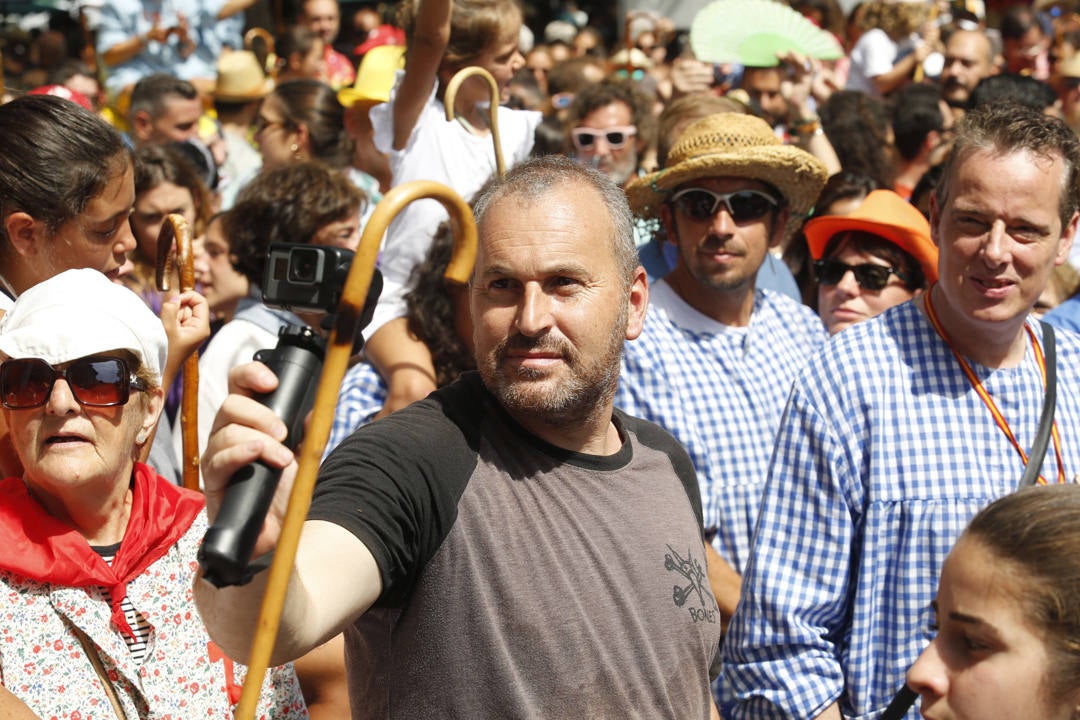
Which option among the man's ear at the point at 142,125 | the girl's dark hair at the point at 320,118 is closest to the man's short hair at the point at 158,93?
the man's ear at the point at 142,125

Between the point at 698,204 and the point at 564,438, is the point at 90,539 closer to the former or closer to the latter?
the point at 564,438

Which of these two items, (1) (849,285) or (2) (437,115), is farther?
(2) (437,115)

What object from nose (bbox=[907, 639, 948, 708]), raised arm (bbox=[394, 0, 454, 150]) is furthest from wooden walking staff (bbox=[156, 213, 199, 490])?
nose (bbox=[907, 639, 948, 708])

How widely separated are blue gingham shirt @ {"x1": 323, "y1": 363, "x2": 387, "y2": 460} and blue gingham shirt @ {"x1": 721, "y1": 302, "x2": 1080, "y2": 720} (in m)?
1.45

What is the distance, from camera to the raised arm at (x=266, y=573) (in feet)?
5.09

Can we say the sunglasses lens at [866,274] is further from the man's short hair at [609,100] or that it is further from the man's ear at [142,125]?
the man's ear at [142,125]

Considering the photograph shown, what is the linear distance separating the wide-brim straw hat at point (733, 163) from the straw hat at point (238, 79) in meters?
5.40

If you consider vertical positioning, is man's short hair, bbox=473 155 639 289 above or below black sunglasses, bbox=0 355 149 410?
above

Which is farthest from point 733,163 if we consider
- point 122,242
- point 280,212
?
point 122,242

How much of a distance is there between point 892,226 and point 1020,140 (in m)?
1.26

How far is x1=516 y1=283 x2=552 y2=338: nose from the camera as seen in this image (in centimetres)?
247

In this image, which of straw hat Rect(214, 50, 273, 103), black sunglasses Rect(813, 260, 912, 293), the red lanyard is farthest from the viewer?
straw hat Rect(214, 50, 273, 103)

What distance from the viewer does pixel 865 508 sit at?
10.1 ft

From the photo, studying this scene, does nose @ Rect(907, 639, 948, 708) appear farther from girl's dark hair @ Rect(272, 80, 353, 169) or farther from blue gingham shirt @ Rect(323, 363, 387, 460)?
girl's dark hair @ Rect(272, 80, 353, 169)
